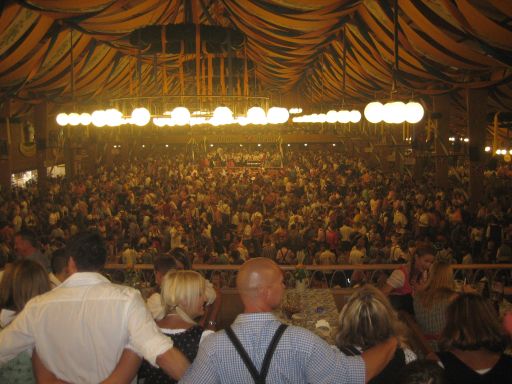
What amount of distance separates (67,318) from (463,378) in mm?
1333

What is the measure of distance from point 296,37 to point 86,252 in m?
7.70

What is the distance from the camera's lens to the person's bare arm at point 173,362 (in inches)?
62.5

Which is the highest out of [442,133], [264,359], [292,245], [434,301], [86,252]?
[442,133]

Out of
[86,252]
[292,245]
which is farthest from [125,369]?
[292,245]

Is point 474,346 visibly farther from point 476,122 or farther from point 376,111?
point 476,122

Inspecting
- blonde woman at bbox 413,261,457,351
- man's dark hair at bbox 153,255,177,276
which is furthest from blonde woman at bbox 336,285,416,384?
man's dark hair at bbox 153,255,177,276

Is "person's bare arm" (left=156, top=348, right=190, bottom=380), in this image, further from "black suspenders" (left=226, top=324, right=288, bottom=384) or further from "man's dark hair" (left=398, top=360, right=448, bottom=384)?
"man's dark hair" (left=398, top=360, right=448, bottom=384)

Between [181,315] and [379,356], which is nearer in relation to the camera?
[379,356]

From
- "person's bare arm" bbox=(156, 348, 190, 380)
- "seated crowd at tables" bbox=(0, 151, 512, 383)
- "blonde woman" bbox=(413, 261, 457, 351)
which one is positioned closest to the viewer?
"person's bare arm" bbox=(156, 348, 190, 380)

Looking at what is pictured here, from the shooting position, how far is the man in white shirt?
1.65 m

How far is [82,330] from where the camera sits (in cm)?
168

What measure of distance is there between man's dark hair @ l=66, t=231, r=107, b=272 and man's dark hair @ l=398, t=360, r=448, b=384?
1.01 m

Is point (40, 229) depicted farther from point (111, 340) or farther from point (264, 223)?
point (111, 340)

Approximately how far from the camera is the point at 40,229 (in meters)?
9.09
